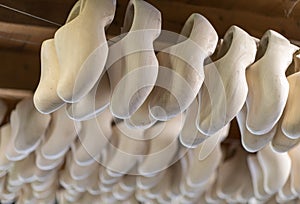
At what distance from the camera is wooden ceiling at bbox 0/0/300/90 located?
695 mm

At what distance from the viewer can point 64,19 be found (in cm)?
71

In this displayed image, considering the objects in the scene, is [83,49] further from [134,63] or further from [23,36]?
[23,36]

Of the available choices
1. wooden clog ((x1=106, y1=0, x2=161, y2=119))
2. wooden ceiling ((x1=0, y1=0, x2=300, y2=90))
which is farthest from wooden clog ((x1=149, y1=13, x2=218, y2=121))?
wooden ceiling ((x1=0, y1=0, x2=300, y2=90))

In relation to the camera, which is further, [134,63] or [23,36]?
[23,36]

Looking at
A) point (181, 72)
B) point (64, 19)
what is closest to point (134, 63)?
point (181, 72)

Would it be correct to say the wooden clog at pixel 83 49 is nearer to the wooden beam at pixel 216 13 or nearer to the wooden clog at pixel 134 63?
the wooden clog at pixel 134 63

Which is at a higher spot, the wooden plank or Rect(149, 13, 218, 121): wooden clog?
Rect(149, 13, 218, 121): wooden clog

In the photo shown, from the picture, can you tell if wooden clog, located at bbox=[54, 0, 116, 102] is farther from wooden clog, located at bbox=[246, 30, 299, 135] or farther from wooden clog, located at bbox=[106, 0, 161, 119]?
wooden clog, located at bbox=[246, 30, 299, 135]

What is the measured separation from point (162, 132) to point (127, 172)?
0.31 feet

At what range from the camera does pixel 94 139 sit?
2.57 ft

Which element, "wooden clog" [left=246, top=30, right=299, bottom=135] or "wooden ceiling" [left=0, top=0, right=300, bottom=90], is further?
"wooden ceiling" [left=0, top=0, right=300, bottom=90]

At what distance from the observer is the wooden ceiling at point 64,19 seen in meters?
0.70

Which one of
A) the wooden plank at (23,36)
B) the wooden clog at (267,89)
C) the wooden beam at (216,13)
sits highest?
the wooden clog at (267,89)

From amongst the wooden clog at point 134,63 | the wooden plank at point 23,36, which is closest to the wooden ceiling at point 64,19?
the wooden plank at point 23,36
